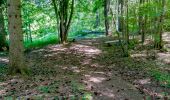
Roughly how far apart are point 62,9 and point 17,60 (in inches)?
431

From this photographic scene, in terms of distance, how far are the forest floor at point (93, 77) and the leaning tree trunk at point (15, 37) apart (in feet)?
1.44

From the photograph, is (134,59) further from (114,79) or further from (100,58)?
(114,79)

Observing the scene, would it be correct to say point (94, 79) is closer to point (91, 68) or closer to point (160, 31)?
point (91, 68)

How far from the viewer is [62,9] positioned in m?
20.0

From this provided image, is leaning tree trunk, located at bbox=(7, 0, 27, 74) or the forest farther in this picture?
leaning tree trunk, located at bbox=(7, 0, 27, 74)

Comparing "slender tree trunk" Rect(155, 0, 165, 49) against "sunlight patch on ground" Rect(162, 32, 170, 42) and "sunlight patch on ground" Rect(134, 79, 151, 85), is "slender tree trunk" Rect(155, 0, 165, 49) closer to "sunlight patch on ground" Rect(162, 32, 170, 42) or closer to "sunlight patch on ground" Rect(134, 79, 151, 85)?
"sunlight patch on ground" Rect(162, 32, 170, 42)

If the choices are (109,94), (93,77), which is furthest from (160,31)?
(109,94)

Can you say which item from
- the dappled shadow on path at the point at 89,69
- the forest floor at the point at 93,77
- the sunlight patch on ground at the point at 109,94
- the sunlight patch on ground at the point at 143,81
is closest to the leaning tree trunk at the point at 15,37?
the forest floor at the point at 93,77

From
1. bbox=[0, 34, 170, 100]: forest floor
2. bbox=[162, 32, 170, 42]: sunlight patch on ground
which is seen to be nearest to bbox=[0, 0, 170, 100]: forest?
bbox=[0, 34, 170, 100]: forest floor

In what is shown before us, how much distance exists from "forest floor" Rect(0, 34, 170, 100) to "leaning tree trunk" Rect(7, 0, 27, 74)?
0.44 meters

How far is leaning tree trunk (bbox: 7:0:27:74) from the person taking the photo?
923 centimetres

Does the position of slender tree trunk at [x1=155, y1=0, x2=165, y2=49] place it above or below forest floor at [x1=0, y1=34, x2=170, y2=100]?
above

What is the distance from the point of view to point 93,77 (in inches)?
386

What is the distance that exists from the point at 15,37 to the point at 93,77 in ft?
9.59
